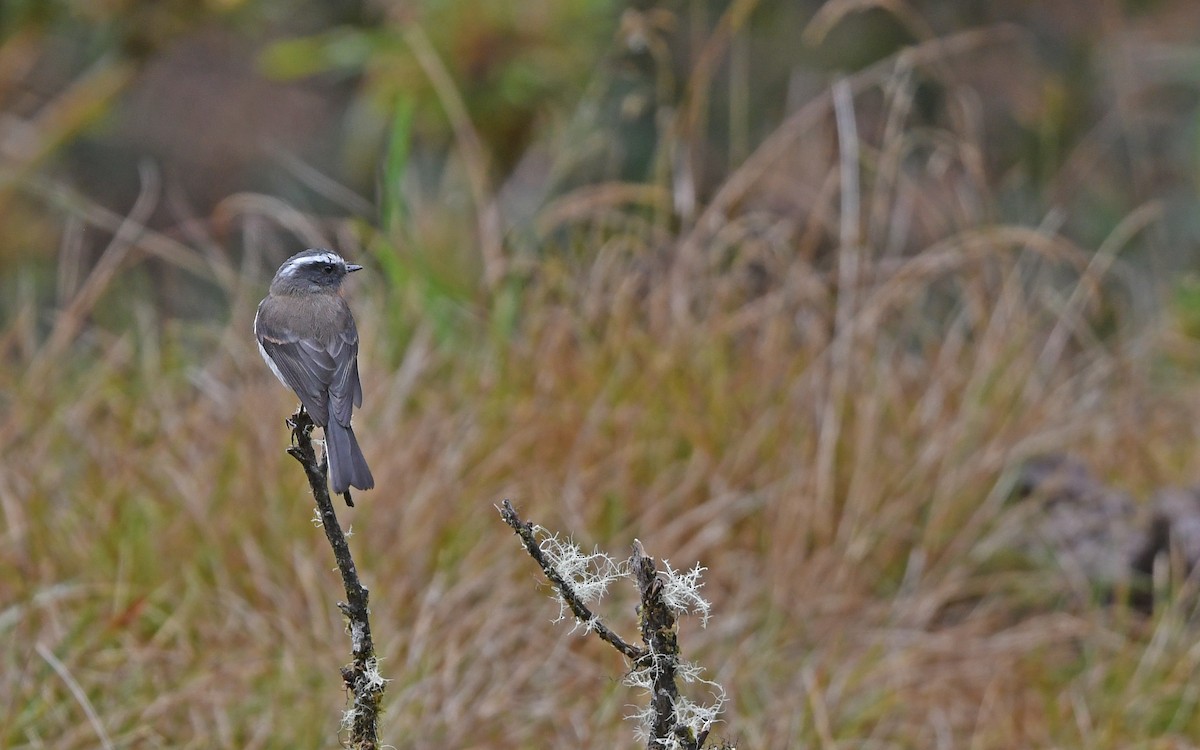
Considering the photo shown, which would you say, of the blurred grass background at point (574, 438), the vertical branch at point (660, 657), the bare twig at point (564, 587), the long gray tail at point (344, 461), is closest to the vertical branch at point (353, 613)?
the long gray tail at point (344, 461)

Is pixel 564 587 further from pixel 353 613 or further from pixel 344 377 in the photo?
pixel 344 377

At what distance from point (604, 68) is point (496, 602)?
146 cm

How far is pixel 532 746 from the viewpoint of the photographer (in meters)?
2.63

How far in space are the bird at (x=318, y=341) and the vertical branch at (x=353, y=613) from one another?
3 centimetres

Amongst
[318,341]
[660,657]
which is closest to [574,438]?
[318,341]

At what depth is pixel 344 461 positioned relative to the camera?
133 cm

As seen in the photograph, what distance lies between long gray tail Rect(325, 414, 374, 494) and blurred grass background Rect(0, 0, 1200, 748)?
3.85 ft

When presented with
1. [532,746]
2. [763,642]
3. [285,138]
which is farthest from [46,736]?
[285,138]

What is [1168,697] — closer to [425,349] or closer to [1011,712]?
[1011,712]

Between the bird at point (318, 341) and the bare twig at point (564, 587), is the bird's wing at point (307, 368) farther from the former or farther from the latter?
the bare twig at point (564, 587)

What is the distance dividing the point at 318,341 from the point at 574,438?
1849mm

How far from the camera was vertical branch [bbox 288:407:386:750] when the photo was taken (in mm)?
1299

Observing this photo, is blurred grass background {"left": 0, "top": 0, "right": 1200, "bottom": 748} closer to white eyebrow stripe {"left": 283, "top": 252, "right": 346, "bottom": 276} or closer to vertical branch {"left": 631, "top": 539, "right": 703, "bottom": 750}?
white eyebrow stripe {"left": 283, "top": 252, "right": 346, "bottom": 276}

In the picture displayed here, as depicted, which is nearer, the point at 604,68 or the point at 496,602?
the point at 496,602
